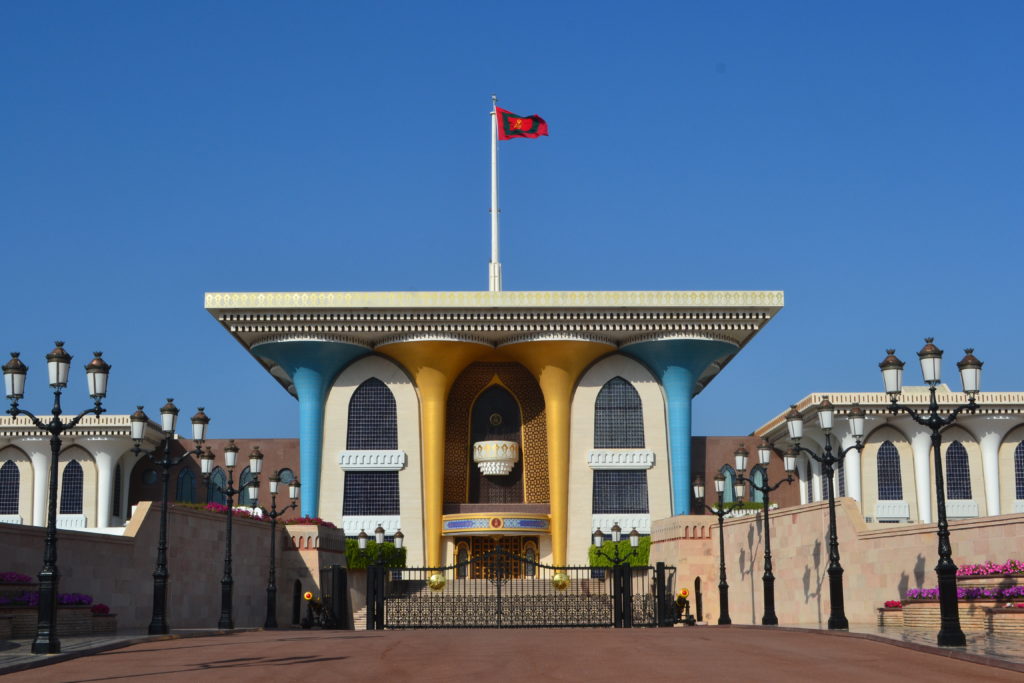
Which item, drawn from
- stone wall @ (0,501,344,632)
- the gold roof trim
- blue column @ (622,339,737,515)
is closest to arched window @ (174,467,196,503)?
the gold roof trim

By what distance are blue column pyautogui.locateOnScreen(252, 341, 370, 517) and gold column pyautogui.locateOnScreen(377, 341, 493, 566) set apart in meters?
2.13

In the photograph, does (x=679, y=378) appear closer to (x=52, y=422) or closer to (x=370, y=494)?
(x=370, y=494)

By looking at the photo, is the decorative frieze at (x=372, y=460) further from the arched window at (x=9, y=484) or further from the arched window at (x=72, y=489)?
the arched window at (x=9, y=484)

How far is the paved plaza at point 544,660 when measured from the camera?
14.0 metres

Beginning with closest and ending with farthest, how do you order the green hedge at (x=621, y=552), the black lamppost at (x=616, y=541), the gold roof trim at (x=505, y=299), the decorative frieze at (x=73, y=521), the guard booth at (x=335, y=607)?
the guard booth at (x=335, y=607)
the black lamppost at (x=616, y=541)
the green hedge at (x=621, y=552)
the gold roof trim at (x=505, y=299)
the decorative frieze at (x=73, y=521)

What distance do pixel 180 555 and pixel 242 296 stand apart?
55.4 ft

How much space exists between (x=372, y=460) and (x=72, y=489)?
17.5 meters

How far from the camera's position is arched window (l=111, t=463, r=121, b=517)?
5859 centimetres

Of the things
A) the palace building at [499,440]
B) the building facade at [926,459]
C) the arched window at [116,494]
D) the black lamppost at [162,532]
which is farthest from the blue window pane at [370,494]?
the black lamppost at [162,532]

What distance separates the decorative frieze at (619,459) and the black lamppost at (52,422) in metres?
32.0

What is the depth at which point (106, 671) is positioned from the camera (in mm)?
15688

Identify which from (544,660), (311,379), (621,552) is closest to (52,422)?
(544,660)

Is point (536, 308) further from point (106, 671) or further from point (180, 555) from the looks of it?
point (106, 671)

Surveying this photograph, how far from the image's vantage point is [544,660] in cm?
1616
